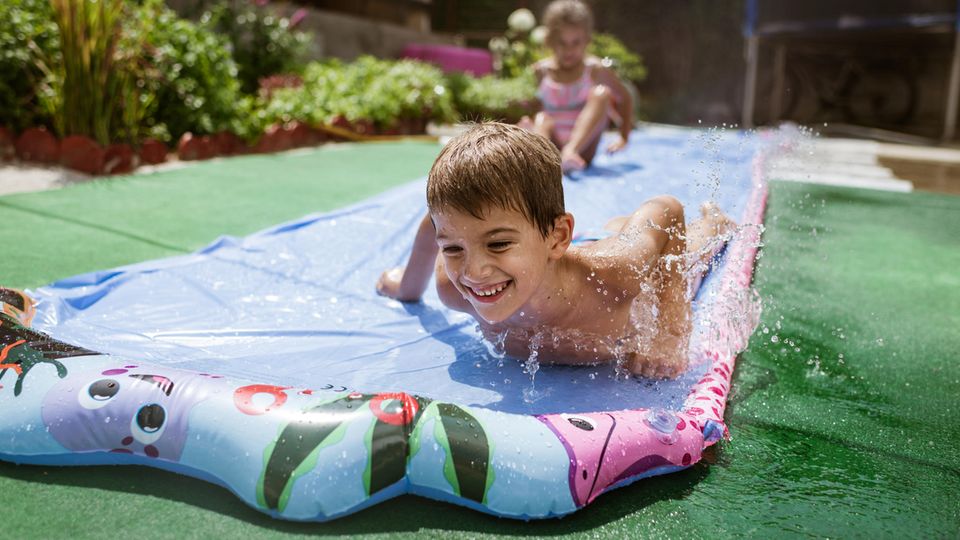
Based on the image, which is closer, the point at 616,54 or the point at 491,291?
the point at 491,291

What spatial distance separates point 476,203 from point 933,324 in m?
2.08

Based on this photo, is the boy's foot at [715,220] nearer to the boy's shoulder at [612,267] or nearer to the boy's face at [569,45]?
the boy's shoulder at [612,267]

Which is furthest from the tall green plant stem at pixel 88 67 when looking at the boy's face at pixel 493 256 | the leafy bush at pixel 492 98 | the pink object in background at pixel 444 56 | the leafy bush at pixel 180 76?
the pink object in background at pixel 444 56

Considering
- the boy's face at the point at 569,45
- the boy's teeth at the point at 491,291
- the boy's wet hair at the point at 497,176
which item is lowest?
the boy's teeth at the point at 491,291

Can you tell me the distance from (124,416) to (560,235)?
1125 millimetres

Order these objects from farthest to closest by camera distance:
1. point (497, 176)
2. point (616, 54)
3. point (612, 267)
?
point (616, 54)
point (612, 267)
point (497, 176)

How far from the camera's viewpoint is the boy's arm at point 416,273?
2.60 m

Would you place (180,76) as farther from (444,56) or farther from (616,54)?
(616,54)

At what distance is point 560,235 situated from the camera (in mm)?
2010

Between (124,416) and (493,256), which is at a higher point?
(493,256)

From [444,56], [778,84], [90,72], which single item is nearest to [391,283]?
[90,72]

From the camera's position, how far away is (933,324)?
2.88 m

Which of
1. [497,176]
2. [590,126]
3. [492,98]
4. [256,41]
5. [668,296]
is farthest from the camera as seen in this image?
[492,98]

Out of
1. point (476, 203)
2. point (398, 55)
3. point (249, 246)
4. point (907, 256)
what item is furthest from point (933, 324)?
point (398, 55)
